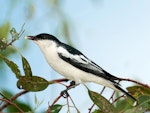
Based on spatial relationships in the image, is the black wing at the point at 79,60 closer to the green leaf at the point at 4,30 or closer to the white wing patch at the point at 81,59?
the white wing patch at the point at 81,59

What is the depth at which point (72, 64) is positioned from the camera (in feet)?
5.04

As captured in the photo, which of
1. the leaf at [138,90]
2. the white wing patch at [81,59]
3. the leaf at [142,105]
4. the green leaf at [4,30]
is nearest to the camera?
the leaf at [142,105]

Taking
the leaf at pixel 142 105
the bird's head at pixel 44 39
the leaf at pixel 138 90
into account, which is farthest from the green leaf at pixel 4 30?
the leaf at pixel 142 105

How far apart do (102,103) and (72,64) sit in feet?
1.20

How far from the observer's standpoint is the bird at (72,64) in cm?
147

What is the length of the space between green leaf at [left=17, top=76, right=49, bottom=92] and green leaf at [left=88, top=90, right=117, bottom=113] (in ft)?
0.51

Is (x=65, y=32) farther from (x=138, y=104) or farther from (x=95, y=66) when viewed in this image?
(x=138, y=104)

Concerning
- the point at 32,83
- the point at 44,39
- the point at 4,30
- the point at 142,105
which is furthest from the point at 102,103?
the point at 4,30

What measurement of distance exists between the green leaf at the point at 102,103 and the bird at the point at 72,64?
21 cm

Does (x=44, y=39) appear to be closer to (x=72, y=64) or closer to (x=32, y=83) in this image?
(x=72, y=64)

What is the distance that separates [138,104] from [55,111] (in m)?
0.27

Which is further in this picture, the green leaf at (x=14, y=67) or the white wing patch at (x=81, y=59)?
the white wing patch at (x=81, y=59)

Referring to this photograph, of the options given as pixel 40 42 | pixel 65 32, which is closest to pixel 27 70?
pixel 40 42

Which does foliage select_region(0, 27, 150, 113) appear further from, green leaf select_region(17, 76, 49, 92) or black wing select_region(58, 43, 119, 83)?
black wing select_region(58, 43, 119, 83)
